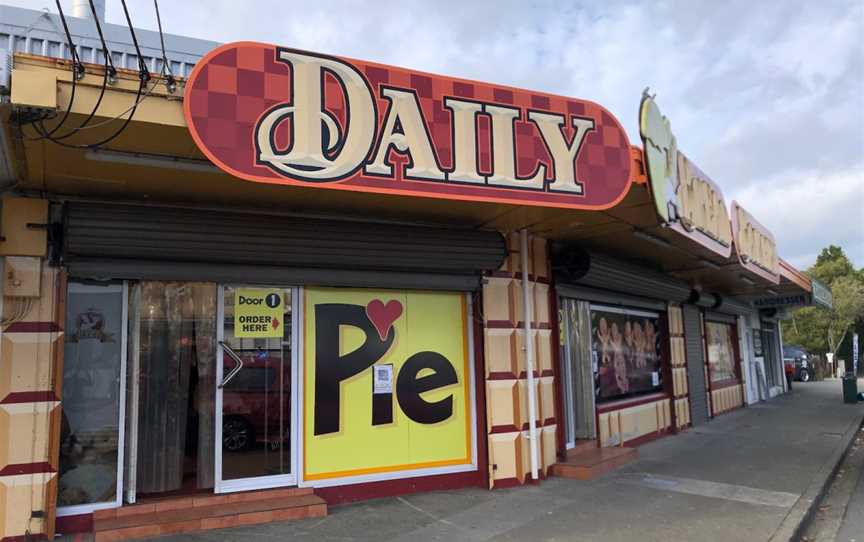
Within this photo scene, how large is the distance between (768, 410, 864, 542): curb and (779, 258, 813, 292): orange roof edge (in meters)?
5.97

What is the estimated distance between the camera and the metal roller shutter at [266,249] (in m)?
5.53

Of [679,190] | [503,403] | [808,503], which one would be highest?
[679,190]

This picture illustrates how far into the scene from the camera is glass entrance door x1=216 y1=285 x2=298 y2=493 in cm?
625

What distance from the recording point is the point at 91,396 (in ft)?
19.1

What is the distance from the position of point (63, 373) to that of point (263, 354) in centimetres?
181

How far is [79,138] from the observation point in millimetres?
4398

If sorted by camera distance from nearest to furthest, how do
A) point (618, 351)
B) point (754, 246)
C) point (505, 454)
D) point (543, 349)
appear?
point (505, 454), point (543, 349), point (618, 351), point (754, 246)

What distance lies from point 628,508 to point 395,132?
455cm

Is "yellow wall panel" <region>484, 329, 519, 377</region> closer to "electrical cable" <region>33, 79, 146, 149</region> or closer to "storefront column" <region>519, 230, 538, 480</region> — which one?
"storefront column" <region>519, 230, 538, 480</region>

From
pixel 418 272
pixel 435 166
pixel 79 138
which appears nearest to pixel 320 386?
pixel 418 272

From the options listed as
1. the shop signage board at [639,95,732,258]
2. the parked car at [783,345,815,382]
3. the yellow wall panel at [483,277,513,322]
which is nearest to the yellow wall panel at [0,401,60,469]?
the yellow wall panel at [483,277,513,322]

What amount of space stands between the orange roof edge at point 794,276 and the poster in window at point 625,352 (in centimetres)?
487

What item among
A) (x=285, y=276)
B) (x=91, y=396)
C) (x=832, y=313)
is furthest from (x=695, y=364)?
(x=832, y=313)

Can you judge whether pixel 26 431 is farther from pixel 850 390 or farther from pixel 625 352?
pixel 850 390
